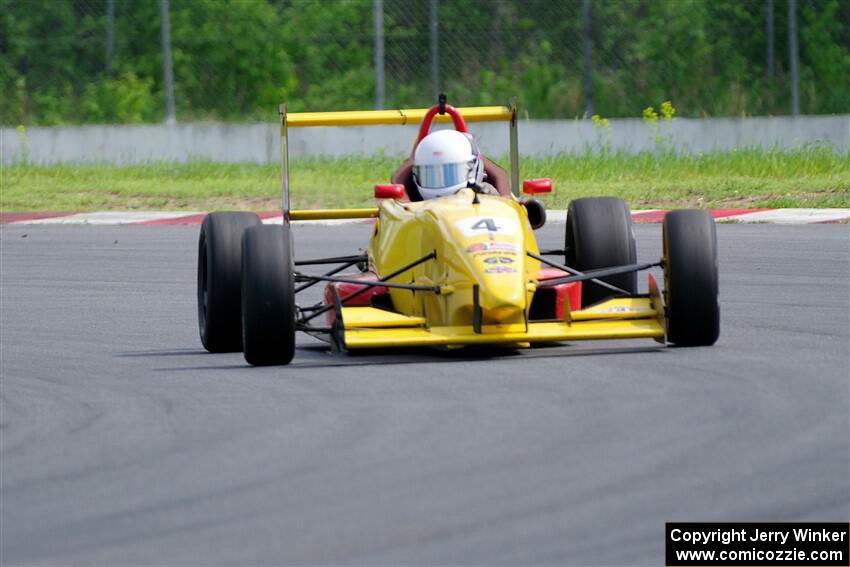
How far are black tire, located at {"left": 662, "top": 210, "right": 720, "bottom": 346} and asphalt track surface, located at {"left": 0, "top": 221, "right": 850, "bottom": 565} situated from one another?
0.15 metres

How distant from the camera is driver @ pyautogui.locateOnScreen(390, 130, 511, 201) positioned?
9.66 metres

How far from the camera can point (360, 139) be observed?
23.2m

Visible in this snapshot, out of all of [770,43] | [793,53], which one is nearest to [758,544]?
[793,53]

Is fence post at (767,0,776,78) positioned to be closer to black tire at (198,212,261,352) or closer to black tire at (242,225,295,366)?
black tire at (198,212,261,352)

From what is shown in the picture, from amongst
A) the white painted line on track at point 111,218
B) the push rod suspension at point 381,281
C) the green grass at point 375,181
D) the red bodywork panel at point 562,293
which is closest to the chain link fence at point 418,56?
the green grass at point 375,181

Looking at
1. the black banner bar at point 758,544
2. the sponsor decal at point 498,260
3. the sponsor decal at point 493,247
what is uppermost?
the sponsor decal at point 493,247

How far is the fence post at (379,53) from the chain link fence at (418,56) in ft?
0.11

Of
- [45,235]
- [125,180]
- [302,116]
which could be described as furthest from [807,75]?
[302,116]

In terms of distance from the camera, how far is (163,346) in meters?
9.97

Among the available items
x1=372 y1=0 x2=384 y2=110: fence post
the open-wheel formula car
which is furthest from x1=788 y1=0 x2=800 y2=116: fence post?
the open-wheel formula car

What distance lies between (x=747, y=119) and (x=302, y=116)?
41.8ft

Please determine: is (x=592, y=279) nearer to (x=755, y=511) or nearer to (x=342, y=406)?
(x=342, y=406)

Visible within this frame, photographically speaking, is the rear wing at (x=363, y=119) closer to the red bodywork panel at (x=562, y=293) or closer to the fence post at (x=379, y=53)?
the red bodywork panel at (x=562, y=293)

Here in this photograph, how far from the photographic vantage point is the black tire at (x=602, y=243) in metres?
9.70
